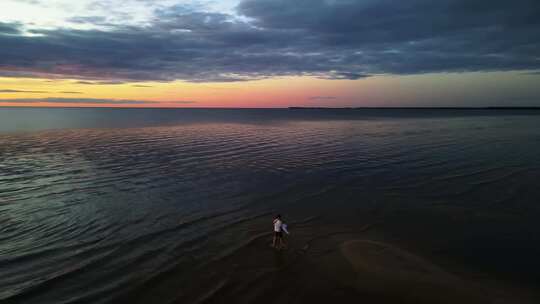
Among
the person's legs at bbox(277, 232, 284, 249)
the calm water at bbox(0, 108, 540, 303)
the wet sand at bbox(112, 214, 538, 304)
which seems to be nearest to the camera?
the wet sand at bbox(112, 214, 538, 304)

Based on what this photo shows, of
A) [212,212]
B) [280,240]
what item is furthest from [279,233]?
[212,212]

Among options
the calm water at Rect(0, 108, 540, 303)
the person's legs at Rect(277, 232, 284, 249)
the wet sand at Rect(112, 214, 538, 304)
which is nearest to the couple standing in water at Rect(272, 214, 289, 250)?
the person's legs at Rect(277, 232, 284, 249)

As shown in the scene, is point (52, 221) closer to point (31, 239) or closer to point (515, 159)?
point (31, 239)

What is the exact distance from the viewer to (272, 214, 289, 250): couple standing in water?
15883 millimetres

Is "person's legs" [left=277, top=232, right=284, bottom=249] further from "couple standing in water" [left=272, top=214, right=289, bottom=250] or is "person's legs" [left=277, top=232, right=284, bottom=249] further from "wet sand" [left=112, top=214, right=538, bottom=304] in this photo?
"wet sand" [left=112, top=214, right=538, bottom=304]

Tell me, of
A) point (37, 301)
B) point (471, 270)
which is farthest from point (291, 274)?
point (37, 301)

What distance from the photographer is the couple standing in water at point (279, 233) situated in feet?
52.1

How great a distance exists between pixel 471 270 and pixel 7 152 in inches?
2179

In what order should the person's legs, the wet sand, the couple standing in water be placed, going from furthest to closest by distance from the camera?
the person's legs, the couple standing in water, the wet sand

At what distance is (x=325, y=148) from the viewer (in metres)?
50.4

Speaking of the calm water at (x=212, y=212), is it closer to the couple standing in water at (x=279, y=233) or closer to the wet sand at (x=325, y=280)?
the wet sand at (x=325, y=280)

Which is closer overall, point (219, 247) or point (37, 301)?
point (37, 301)

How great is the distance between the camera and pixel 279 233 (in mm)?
16156

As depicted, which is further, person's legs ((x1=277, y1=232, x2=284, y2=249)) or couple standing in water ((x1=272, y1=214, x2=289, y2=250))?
person's legs ((x1=277, y1=232, x2=284, y2=249))
